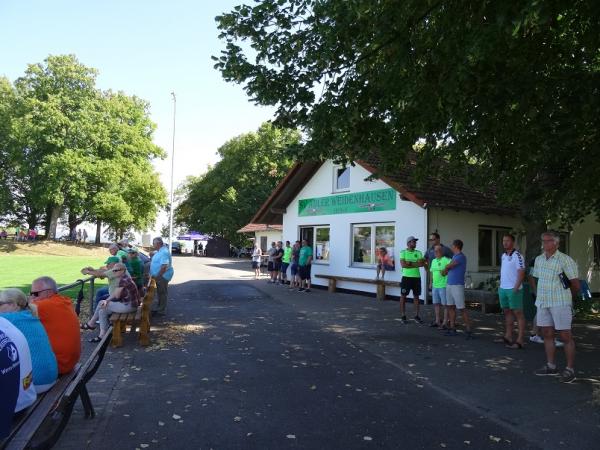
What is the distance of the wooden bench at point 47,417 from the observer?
10.3 feet

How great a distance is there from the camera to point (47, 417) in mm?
3541

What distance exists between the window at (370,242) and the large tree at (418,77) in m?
7.12

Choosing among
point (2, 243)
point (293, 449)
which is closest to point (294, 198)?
point (293, 449)

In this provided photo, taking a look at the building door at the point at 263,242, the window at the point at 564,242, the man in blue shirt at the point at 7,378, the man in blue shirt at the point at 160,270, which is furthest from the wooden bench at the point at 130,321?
the building door at the point at 263,242

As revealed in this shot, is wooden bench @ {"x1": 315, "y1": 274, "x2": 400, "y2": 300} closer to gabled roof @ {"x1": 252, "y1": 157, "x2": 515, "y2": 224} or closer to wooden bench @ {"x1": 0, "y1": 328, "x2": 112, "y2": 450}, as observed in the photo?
gabled roof @ {"x1": 252, "y1": 157, "x2": 515, "y2": 224}

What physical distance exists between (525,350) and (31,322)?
7.15 metres

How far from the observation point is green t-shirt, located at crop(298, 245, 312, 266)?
17172 mm

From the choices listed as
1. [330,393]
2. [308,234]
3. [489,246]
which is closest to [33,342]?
[330,393]

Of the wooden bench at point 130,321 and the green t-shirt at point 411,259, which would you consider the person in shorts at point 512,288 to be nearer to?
the green t-shirt at point 411,259

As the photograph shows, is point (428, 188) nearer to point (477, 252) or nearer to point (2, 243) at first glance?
point (477, 252)

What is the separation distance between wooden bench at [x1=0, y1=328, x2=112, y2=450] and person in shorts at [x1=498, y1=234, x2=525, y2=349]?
6.63 metres

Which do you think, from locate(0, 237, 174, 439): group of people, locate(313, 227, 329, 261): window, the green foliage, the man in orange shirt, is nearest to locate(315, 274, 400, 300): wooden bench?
locate(313, 227, 329, 261): window

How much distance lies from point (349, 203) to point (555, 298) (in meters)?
11.6

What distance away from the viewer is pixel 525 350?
7996 mm
